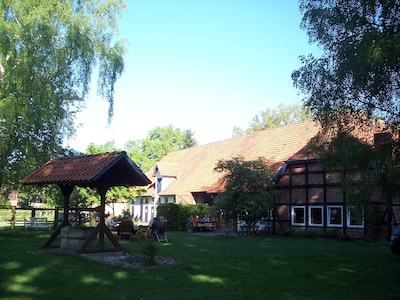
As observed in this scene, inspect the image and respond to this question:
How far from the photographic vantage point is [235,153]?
3388 centimetres

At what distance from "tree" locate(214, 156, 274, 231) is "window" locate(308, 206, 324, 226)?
2.52 metres

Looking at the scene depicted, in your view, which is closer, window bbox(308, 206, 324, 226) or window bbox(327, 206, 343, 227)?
window bbox(327, 206, 343, 227)

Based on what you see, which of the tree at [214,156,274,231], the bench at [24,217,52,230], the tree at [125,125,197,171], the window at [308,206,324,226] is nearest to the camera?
the tree at [214,156,274,231]

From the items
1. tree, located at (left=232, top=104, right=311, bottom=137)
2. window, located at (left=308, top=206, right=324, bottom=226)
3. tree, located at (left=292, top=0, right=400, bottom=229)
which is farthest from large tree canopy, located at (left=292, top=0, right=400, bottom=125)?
tree, located at (left=232, top=104, right=311, bottom=137)

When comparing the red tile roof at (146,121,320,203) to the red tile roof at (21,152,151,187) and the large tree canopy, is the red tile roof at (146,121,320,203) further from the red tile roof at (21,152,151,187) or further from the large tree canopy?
the large tree canopy

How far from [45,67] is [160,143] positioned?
57846mm

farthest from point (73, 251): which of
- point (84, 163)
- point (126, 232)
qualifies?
point (126, 232)

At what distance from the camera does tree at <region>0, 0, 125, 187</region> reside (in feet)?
58.3

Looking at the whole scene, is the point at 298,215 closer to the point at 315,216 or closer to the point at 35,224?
the point at 315,216

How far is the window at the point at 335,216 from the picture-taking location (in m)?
23.1

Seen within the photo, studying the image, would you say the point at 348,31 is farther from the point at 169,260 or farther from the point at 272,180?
the point at 272,180

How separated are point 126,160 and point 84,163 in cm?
161

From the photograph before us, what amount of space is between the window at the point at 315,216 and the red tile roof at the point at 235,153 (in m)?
3.08

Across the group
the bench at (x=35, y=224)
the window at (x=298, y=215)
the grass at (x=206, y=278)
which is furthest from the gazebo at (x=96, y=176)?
the window at (x=298, y=215)
